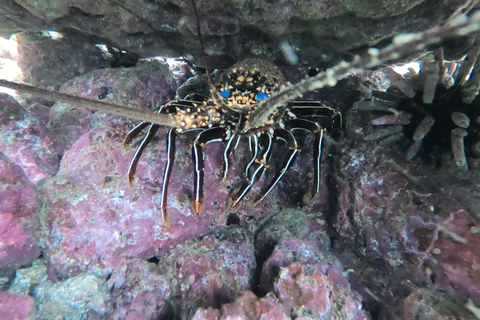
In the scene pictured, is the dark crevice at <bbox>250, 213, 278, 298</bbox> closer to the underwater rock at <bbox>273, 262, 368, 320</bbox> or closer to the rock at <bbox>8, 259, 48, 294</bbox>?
the underwater rock at <bbox>273, 262, 368, 320</bbox>

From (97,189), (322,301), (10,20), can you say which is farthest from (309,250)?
(10,20)

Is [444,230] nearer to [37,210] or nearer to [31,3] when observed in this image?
[37,210]

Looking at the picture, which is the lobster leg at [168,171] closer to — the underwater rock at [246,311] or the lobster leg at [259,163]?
the lobster leg at [259,163]

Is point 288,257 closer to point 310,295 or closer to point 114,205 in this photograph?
point 310,295

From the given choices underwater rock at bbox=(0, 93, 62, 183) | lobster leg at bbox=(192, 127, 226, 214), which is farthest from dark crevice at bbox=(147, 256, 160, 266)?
underwater rock at bbox=(0, 93, 62, 183)

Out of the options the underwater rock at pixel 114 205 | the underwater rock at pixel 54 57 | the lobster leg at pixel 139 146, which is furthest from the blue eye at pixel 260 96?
the underwater rock at pixel 54 57
